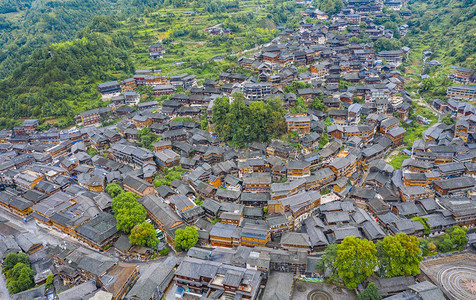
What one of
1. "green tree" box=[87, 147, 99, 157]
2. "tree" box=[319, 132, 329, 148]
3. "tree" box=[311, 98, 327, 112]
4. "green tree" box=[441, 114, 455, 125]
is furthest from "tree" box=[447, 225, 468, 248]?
"green tree" box=[87, 147, 99, 157]

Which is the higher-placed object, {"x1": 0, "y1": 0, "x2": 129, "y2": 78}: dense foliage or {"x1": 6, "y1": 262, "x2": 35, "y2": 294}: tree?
{"x1": 0, "y1": 0, "x2": 129, "y2": 78}: dense foliage

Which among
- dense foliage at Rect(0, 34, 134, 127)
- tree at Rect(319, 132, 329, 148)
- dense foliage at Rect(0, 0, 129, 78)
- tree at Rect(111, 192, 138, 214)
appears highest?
dense foliage at Rect(0, 0, 129, 78)

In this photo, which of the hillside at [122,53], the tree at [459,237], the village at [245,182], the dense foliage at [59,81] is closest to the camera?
the village at [245,182]

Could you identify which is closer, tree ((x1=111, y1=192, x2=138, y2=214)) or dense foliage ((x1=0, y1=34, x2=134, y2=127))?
tree ((x1=111, y1=192, x2=138, y2=214))

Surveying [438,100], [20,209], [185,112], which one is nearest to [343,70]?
[438,100]

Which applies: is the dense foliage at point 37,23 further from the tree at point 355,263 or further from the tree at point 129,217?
the tree at point 355,263

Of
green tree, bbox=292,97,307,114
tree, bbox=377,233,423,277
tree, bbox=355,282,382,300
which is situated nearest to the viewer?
tree, bbox=355,282,382,300

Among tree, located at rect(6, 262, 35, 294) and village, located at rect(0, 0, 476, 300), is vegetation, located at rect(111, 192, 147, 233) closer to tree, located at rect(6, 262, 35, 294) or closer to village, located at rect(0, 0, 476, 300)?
village, located at rect(0, 0, 476, 300)

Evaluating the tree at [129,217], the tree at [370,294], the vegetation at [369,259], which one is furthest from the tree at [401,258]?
the tree at [129,217]
